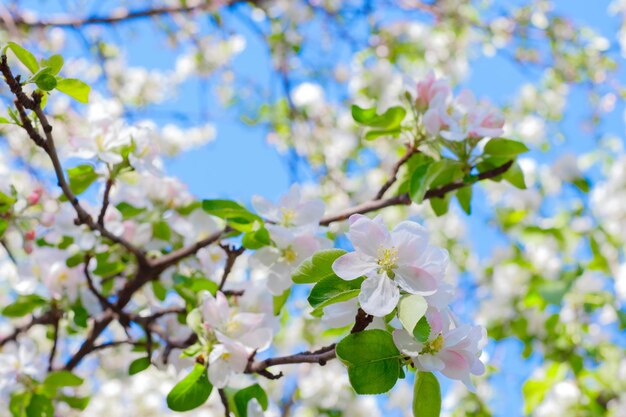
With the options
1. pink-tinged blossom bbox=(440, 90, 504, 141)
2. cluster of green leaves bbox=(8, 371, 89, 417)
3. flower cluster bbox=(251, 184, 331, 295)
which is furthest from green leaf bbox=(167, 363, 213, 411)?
pink-tinged blossom bbox=(440, 90, 504, 141)

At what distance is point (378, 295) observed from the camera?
0.63m

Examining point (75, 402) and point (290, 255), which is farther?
point (75, 402)

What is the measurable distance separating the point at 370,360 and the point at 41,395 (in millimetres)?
635

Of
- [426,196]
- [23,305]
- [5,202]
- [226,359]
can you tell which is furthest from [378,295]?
[23,305]

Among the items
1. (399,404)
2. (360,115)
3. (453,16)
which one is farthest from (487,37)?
(360,115)

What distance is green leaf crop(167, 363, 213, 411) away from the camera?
79 centimetres

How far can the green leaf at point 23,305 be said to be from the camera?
1108 mm

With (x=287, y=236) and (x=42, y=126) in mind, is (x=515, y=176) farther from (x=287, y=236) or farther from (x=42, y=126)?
(x=42, y=126)

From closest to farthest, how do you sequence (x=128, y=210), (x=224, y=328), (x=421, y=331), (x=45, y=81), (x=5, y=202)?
(x=421, y=331) < (x=45, y=81) < (x=224, y=328) < (x=5, y=202) < (x=128, y=210)

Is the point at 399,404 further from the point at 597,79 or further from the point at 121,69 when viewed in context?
the point at 121,69

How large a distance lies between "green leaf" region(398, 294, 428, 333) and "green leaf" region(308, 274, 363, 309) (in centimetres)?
5

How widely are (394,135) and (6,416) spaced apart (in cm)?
107

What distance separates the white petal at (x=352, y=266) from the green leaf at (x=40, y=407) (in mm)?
628

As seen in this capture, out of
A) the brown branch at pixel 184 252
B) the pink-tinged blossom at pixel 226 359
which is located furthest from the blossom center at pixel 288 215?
the pink-tinged blossom at pixel 226 359
